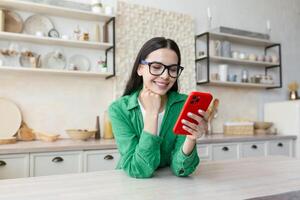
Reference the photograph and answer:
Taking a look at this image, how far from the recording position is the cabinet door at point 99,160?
7.52ft

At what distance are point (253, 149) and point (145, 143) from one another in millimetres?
2350

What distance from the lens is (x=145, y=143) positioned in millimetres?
1085

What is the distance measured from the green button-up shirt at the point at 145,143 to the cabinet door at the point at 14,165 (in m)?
1.11

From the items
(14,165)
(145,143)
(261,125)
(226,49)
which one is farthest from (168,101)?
(261,125)

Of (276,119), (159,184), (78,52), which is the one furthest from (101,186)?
(276,119)

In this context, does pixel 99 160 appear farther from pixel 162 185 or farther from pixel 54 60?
pixel 162 185

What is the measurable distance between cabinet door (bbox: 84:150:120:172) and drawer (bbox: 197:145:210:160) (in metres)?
0.84

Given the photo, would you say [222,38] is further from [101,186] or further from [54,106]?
[101,186]

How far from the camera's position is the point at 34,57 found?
8.57 feet

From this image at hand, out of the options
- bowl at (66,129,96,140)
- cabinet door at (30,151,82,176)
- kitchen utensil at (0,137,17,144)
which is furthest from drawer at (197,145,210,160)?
kitchen utensil at (0,137,17,144)

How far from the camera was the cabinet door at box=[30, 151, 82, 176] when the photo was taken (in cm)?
212

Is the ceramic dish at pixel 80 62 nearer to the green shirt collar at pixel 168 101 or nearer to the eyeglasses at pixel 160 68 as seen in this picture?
the green shirt collar at pixel 168 101

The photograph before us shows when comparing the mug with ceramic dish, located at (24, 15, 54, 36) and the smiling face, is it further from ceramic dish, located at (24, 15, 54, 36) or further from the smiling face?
the smiling face

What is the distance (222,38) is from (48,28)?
2052 mm
